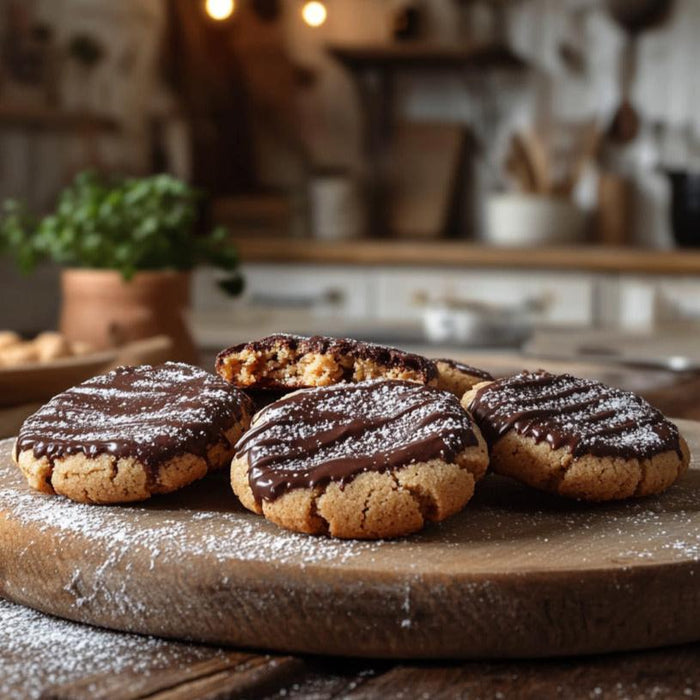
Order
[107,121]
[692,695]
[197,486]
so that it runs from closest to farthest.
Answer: [692,695] → [197,486] → [107,121]

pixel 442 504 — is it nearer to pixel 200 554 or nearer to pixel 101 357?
pixel 200 554

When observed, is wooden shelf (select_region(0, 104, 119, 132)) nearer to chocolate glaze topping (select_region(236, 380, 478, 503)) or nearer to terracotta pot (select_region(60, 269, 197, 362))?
terracotta pot (select_region(60, 269, 197, 362))

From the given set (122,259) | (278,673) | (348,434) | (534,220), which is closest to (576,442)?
(348,434)

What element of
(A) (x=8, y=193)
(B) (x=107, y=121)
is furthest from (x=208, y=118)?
(A) (x=8, y=193)

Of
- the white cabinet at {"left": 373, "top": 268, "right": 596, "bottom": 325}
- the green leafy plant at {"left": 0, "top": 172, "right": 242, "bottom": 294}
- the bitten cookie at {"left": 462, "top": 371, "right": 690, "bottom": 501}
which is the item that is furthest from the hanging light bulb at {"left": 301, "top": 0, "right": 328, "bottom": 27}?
the bitten cookie at {"left": 462, "top": 371, "right": 690, "bottom": 501}

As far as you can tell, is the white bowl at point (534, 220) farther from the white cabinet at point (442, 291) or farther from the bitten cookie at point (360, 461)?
the bitten cookie at point (360, 461)

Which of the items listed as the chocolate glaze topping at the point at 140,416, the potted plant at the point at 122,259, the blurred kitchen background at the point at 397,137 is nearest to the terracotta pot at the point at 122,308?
the potted plant at the point at 122,259

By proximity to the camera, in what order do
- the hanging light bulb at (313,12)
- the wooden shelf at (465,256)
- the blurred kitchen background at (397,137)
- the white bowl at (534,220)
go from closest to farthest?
the hanging light bulb at (313,12) < the wooden shelf at (465,256) < the blurred kitchen background at (397,137) < the white bowl at (534,220)

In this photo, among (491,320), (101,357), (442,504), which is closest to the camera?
(442,504)
